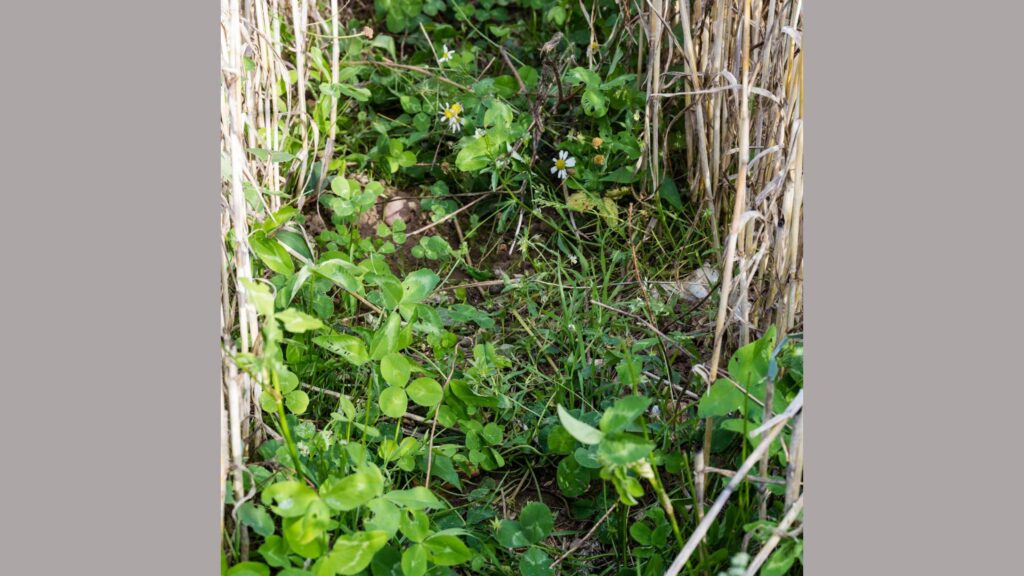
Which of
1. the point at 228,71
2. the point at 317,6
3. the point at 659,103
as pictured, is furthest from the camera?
the point at 317,6

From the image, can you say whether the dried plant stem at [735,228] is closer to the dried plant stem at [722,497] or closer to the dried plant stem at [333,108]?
the dried plant stem at [722,497]

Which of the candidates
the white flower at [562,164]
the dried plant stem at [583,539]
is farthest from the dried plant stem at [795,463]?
the white flower at [562,164]

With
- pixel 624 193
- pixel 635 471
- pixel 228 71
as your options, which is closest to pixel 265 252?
pixel 228 71

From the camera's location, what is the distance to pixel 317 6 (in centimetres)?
273

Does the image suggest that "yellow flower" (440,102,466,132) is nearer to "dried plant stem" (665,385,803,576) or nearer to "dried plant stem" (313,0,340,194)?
"dried plant stem" (313,0,340,194)

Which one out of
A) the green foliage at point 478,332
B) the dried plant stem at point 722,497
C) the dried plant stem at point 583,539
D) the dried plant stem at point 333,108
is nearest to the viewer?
the dried plant stem at point 722,497

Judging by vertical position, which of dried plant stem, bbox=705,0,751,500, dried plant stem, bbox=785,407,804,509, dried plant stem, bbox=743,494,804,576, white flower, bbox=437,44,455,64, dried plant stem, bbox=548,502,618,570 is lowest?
dried plant stem, bbox=548,502,618,570

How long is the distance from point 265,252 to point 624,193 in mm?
924

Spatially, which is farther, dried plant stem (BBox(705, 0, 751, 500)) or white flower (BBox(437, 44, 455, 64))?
white flower (BBox(437, 44, 455, 64))

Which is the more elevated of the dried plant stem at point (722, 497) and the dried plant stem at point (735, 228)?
the dried plant stem at point (735, 228)

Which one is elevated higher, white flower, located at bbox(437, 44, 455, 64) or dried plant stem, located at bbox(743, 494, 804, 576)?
white flower, located at bbox(437, 44, 455, 64)

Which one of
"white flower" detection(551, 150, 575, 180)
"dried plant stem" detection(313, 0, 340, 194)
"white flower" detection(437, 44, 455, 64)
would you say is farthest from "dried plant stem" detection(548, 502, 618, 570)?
"white flower" detection(437, 44, 455, 64)

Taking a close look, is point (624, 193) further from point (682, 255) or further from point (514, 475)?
point (514, 475)

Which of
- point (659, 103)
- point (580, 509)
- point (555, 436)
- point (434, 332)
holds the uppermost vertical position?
point (659, 103)
